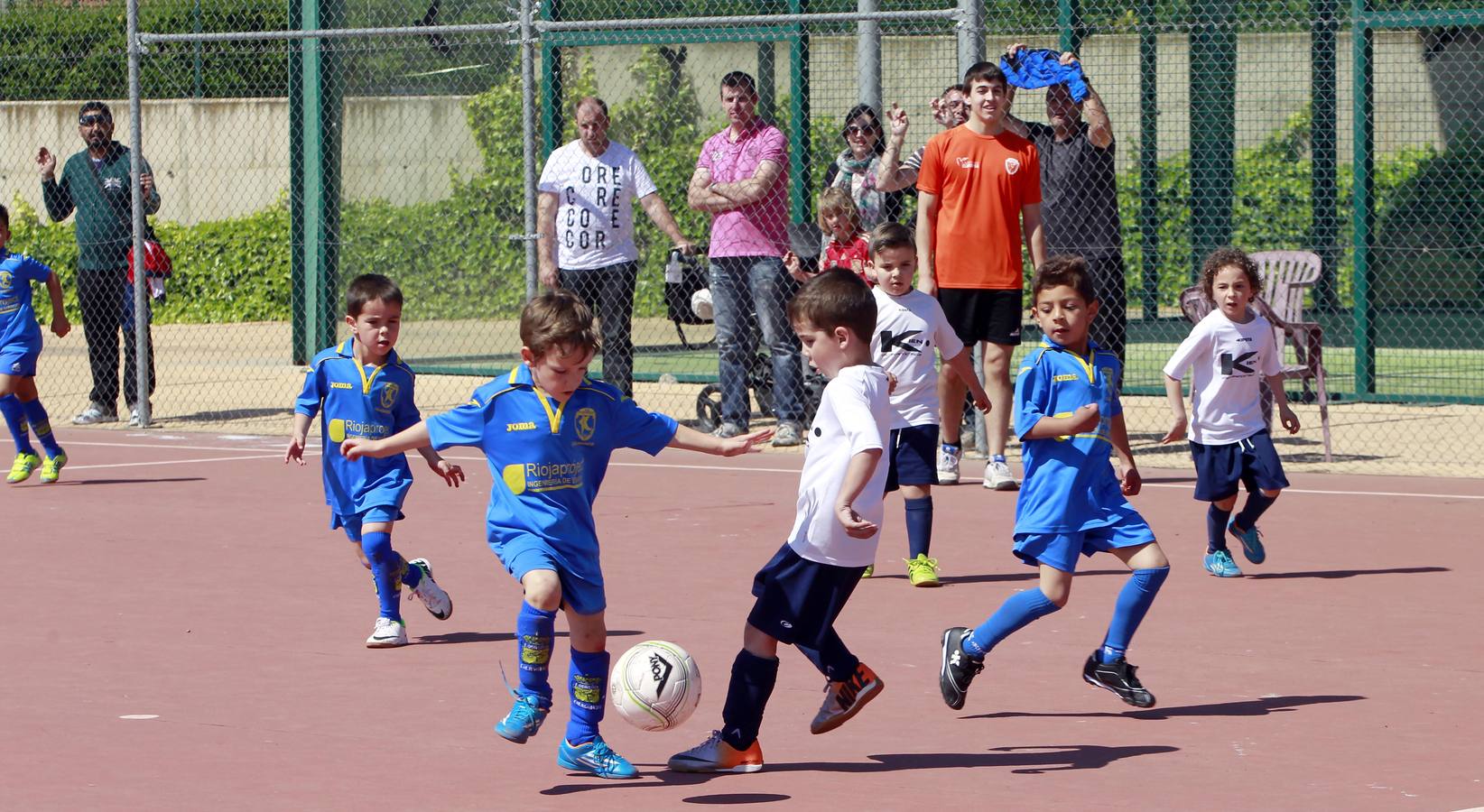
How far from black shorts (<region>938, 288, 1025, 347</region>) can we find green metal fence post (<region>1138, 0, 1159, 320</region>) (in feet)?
17.4

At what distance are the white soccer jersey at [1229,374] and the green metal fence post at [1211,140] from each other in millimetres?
7034

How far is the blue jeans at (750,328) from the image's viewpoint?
42.0ft

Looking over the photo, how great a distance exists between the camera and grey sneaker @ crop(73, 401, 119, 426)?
14.8 metres

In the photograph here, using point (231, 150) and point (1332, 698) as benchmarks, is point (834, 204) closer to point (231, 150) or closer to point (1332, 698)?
point (1332, 698)

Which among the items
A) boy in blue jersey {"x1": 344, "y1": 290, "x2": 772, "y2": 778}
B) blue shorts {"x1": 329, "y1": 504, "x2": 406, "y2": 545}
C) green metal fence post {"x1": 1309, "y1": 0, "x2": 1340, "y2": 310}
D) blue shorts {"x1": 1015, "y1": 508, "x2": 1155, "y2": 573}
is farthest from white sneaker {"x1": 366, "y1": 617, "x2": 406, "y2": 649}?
green metal fence post {"x1": 1309, "y1": 0, "x2": 1340, "y2": 310}

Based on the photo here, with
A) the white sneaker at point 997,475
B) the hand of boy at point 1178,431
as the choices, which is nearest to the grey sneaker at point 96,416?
the white sneaker at point 997,475

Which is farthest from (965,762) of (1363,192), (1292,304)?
(1363,192)

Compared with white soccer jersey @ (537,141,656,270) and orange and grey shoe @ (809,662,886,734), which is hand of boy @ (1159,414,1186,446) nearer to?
orange and grey shoe @ (809,662,886,734)

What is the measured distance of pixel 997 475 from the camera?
10930 millimetres

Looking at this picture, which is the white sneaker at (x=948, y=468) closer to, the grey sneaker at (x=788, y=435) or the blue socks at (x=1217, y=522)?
the grey sneaker at (x=788, y=435)

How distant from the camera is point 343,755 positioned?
5684 millimetres

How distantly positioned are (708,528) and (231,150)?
14.9 m

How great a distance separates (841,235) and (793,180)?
17.0 ft

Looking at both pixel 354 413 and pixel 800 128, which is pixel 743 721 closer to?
pixel 354 413
